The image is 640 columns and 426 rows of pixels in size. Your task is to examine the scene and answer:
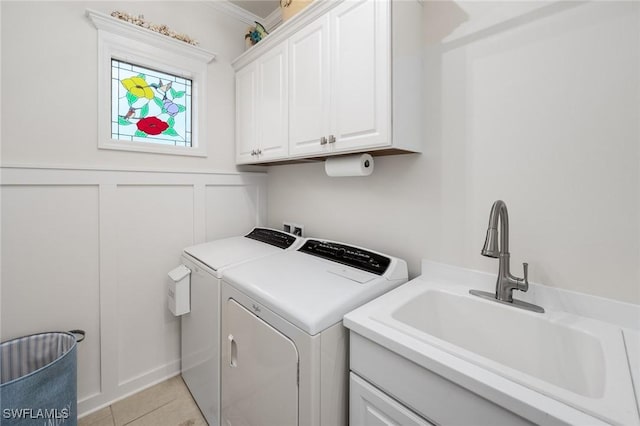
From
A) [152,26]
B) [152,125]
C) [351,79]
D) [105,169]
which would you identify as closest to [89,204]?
[105,169]

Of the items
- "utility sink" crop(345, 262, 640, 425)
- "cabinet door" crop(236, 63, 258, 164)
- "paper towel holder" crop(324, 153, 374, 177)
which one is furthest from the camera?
"cabinet door" crop(236, 63, 258, 164)

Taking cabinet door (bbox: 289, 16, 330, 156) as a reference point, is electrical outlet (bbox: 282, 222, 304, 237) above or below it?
below

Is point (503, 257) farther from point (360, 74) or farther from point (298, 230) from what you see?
point (298, 230)

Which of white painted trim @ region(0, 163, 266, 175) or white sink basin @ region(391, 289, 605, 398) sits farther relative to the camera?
white painted trim @ region(0, 163, 266, 175)

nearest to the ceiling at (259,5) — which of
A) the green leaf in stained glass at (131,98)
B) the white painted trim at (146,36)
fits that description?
the white painted trim at (146,36)

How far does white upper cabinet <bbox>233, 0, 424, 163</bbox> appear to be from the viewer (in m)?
1.22

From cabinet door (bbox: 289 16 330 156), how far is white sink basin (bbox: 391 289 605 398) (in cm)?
95

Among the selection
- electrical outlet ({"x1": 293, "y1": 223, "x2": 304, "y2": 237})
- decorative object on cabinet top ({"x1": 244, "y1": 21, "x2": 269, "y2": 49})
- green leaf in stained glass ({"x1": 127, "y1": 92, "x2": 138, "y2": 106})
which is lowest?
electrical outlet ({"x1": 293, "y1": 223, "x2": 304, "y2": 237})

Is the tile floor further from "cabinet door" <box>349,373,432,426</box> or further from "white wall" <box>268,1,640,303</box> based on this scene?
"white wall" <box>268,1,640,303</box>

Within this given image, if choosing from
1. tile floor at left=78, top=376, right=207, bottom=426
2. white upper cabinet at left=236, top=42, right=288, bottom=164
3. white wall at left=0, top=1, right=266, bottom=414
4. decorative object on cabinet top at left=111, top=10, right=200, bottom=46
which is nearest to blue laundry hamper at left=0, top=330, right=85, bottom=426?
white wall at left=0, top=1, right=266, bottom=414

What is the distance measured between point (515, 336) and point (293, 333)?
84 cm

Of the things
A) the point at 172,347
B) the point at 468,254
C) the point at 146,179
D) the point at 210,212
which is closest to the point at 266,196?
the point at 210,212

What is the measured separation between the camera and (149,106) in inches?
77.5

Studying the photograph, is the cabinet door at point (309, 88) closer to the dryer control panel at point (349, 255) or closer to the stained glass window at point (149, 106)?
the dryer control panel at point (349, 255)
